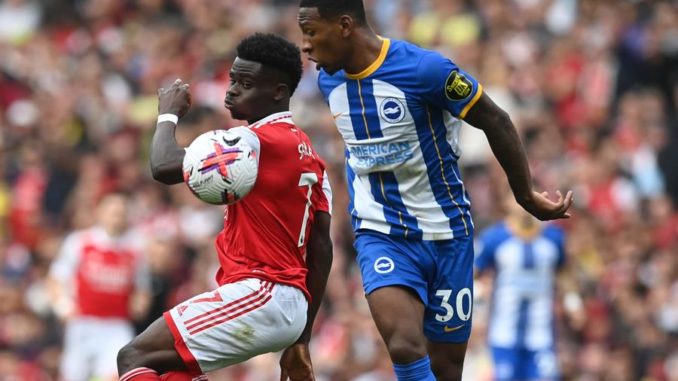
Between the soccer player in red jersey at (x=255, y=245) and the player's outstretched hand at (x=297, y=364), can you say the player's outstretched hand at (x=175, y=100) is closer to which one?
the soccer player in red jersey at (x=255, y=245)

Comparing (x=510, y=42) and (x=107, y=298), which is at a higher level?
(x=510, y=42)

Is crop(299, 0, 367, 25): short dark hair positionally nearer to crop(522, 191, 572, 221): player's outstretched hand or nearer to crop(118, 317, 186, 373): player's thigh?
crop(522, 191, 572, 221): player's outstretched hand

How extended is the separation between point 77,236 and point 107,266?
0.54 metres

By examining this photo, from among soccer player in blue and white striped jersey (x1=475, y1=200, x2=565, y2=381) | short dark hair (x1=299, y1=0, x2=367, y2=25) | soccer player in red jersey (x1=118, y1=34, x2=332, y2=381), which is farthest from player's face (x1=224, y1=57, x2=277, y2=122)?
soccer player in blue and white striped jersey (x1=475, y1=200, x2=565, y2=381)

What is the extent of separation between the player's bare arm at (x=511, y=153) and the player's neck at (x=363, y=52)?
0.63m

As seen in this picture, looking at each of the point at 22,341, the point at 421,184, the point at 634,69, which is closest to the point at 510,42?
the point at 634,69

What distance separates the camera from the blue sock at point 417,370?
790cm

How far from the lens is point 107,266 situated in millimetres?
16328

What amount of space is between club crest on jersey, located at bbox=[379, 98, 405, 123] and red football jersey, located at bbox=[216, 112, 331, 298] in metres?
0.64

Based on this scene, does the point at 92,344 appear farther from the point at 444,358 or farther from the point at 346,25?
the point at 346,25

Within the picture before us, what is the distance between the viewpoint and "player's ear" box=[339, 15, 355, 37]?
7938 mm

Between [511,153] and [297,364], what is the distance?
1.67 metres

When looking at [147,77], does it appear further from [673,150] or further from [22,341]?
[673,150]

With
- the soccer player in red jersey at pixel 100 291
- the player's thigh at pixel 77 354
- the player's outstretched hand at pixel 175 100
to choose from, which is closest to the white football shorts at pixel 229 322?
the player's outstretched hand at pixel 175 100
